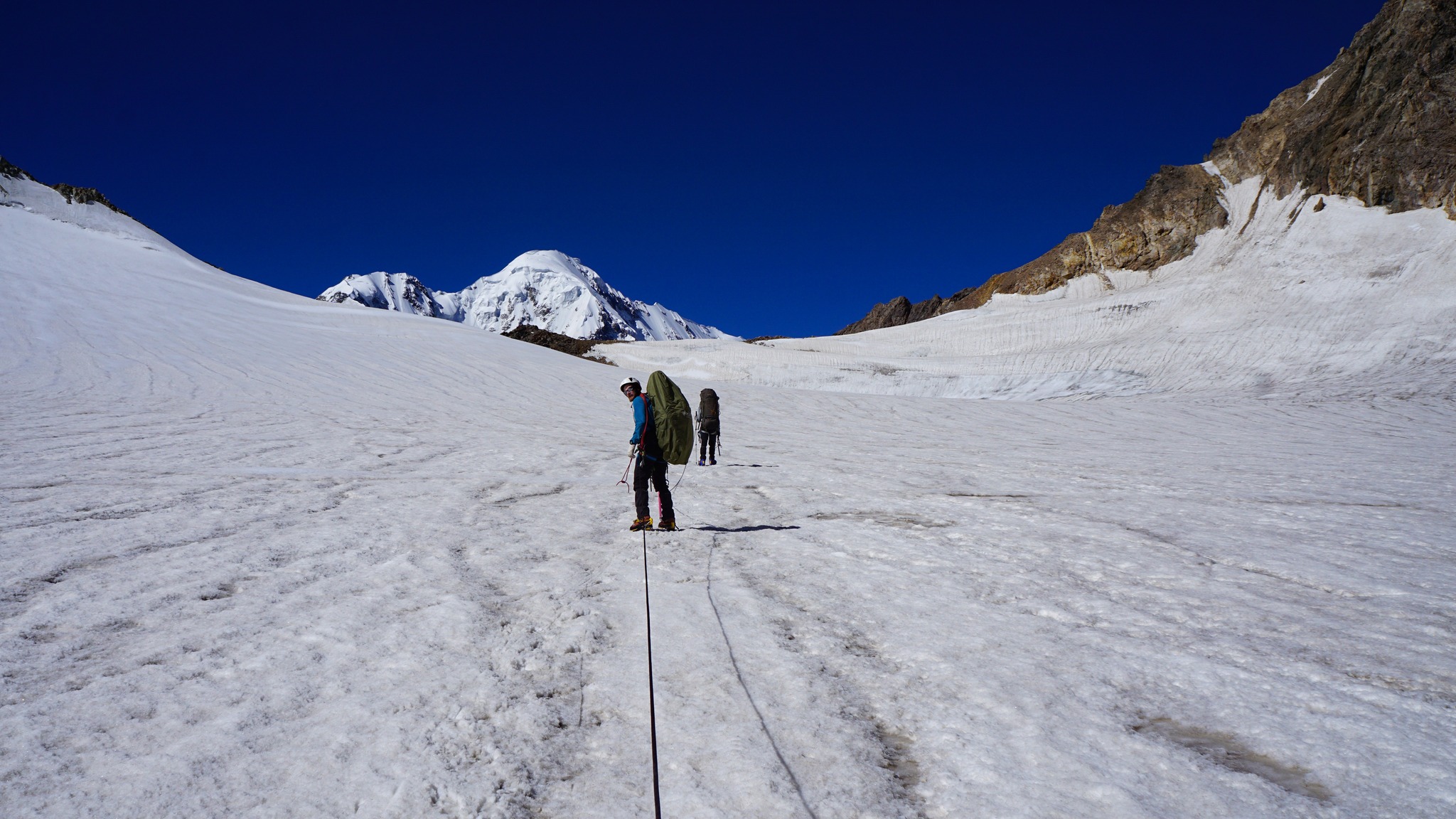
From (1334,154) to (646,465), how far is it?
2292 inches

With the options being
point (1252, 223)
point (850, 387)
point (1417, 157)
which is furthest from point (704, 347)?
point (1417, 157)

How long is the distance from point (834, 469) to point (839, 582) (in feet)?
21.1

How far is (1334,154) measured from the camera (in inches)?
1774

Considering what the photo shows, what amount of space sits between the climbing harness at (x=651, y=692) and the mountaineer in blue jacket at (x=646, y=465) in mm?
1220

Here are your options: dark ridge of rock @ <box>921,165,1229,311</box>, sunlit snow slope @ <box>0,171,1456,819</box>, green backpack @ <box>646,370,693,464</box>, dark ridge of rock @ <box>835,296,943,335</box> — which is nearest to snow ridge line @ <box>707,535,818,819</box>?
sunlit snow slope @ <box>0,171,1456,819</box>

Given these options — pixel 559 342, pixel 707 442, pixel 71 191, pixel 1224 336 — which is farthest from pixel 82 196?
pixel 1224 336

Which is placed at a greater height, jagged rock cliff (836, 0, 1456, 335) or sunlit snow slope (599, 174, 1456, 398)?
jagged rock cliff (836, 0, 1456, 335)

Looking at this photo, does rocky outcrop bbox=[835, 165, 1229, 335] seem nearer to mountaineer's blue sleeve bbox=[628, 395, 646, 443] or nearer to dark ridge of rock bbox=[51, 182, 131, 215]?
mountaineer's blue sleeve bbox=[628, 395, 646, 443]

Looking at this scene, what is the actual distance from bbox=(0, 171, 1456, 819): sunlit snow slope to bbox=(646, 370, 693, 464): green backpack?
0.84 meters

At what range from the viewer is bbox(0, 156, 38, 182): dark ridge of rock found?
45.4 m

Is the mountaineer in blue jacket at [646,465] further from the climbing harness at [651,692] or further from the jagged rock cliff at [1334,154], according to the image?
the jagged rock cliff at [1334,154]

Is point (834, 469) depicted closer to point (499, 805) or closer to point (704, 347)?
point (499, 805)

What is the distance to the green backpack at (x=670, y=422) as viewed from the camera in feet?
22.4

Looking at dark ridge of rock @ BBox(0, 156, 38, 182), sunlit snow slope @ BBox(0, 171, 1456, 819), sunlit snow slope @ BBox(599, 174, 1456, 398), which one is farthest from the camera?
dark ridge of rock @ BBox(0, 156, 38, 182)
